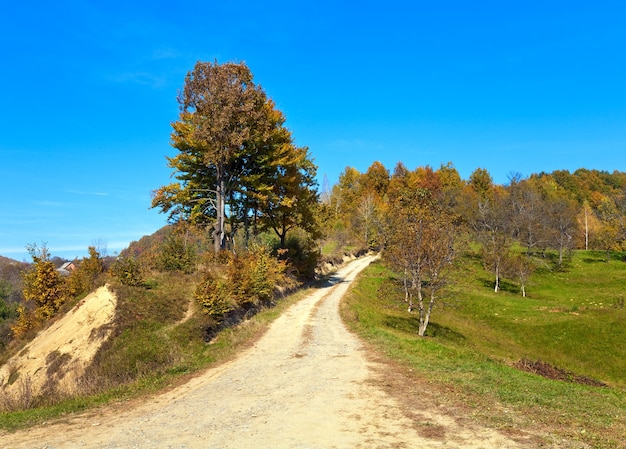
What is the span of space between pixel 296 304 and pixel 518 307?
24907 mm

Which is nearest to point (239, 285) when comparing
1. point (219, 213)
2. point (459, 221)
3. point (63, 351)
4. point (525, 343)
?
point (219, 213)

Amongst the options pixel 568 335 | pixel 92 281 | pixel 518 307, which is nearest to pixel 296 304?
pixel 92 281

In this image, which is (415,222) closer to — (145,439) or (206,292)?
(206,292)

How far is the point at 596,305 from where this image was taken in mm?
40875

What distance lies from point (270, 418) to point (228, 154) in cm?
2290

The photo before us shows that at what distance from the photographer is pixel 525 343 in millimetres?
29969

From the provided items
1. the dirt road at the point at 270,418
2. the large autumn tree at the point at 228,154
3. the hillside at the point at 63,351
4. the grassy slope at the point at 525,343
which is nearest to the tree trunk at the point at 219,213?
the large autumn tree at the point at 228,154

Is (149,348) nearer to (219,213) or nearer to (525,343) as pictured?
(219,213)

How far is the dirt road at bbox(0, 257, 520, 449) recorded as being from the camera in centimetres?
767

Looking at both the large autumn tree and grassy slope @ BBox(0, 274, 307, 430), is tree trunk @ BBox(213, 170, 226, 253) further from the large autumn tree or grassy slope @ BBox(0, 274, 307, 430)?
grassy slope @ BBox(0, 274, 307, 430)

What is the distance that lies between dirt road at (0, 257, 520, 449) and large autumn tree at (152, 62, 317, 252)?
1788cm

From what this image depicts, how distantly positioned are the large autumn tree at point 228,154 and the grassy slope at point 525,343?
1160cm

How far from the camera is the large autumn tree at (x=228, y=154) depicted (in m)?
28.9

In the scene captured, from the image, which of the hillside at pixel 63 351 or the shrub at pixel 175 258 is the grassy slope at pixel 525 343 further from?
the hillside at pixel 63 351
